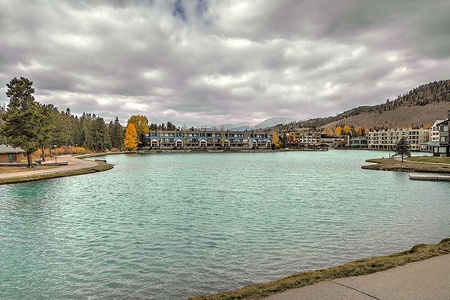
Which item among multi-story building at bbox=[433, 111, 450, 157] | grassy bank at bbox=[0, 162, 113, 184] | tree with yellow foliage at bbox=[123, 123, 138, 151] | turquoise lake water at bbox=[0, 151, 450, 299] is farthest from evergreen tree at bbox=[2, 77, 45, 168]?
multi-story building at bbox=[433, 111, 450, 157]

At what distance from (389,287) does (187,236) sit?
12039 mm

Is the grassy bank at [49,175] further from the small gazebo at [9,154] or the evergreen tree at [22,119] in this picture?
the small gazebo at [9,154]

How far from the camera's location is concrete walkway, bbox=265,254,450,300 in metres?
8.16

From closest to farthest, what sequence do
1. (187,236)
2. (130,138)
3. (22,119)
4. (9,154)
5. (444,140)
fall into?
(187,236) < (22,119) < (9,154) < (444,140) < (130,138)

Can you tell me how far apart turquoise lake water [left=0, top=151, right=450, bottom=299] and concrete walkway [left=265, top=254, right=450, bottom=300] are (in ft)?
11.3

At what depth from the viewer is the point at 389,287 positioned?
8.70 metres

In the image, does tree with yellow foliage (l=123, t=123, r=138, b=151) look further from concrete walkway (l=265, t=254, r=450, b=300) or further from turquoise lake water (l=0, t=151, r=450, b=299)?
concrete walkway (l=265, t=254, r=450, b=300)

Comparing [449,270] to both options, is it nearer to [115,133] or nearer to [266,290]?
[266,290]

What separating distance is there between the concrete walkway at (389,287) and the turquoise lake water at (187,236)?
3.45 metres

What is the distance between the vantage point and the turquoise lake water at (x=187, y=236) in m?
12.4

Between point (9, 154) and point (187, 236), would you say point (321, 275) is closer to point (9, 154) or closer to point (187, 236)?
point (187, 236)

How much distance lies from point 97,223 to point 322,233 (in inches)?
596

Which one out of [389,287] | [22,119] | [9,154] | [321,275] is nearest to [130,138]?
[9,154]

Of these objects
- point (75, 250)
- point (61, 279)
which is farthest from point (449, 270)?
point (75, 250)
